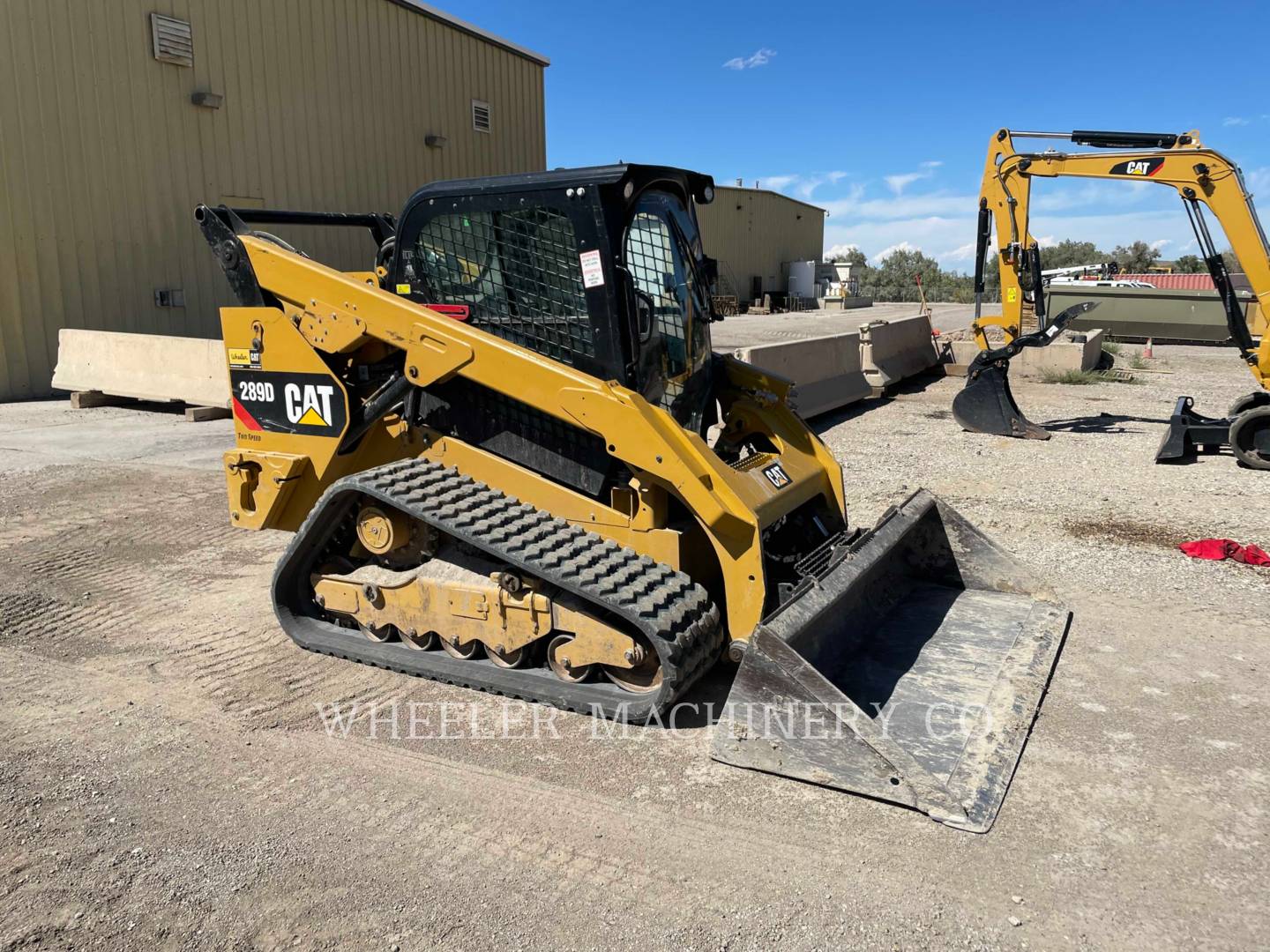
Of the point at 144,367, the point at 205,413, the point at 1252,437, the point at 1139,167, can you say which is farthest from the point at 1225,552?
the point at 144,367

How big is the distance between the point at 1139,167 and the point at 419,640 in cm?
917

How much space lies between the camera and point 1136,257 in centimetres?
5653

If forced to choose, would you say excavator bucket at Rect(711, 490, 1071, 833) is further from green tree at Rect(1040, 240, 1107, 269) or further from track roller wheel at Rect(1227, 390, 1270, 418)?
green tree at Rect(1040, 240, 1107, 269)

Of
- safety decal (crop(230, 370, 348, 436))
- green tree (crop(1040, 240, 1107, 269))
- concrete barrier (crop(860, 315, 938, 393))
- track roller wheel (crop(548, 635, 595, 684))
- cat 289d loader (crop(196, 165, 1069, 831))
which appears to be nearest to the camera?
cat 289d loader (crop(196, 165, 1069, 831))

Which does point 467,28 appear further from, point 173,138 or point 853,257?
point 853,257

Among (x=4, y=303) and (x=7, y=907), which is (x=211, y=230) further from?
(x=4, y=303)

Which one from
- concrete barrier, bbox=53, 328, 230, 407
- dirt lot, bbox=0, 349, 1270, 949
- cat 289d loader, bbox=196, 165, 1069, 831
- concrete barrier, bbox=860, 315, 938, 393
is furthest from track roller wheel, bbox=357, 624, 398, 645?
concrete barrier, bbox=860, 315, 938, 393

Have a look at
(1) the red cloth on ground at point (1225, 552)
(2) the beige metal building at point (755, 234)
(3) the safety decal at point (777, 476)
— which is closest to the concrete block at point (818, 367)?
(1) the red cloth on ground at point (1225, 552)

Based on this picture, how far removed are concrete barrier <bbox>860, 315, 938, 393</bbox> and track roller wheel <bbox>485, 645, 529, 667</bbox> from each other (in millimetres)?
9858

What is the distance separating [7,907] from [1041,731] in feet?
11.8

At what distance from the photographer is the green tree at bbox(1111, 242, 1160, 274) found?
52031 millimetres

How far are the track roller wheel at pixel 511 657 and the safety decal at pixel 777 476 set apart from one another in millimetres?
1347

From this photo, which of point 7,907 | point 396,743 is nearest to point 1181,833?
point 396,743

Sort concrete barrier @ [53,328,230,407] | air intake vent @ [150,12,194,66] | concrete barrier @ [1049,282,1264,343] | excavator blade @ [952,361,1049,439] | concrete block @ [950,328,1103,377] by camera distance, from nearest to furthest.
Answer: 1. excavator blade @ [952,361,1049,439]
2. concrete barrier @ [53,328,230,407]
3. air intake vent @ [150,12,194,66]
4. concrete block @ [950,328,1103,377]
5. concrete barrier @ [1049,282,1264,343]
